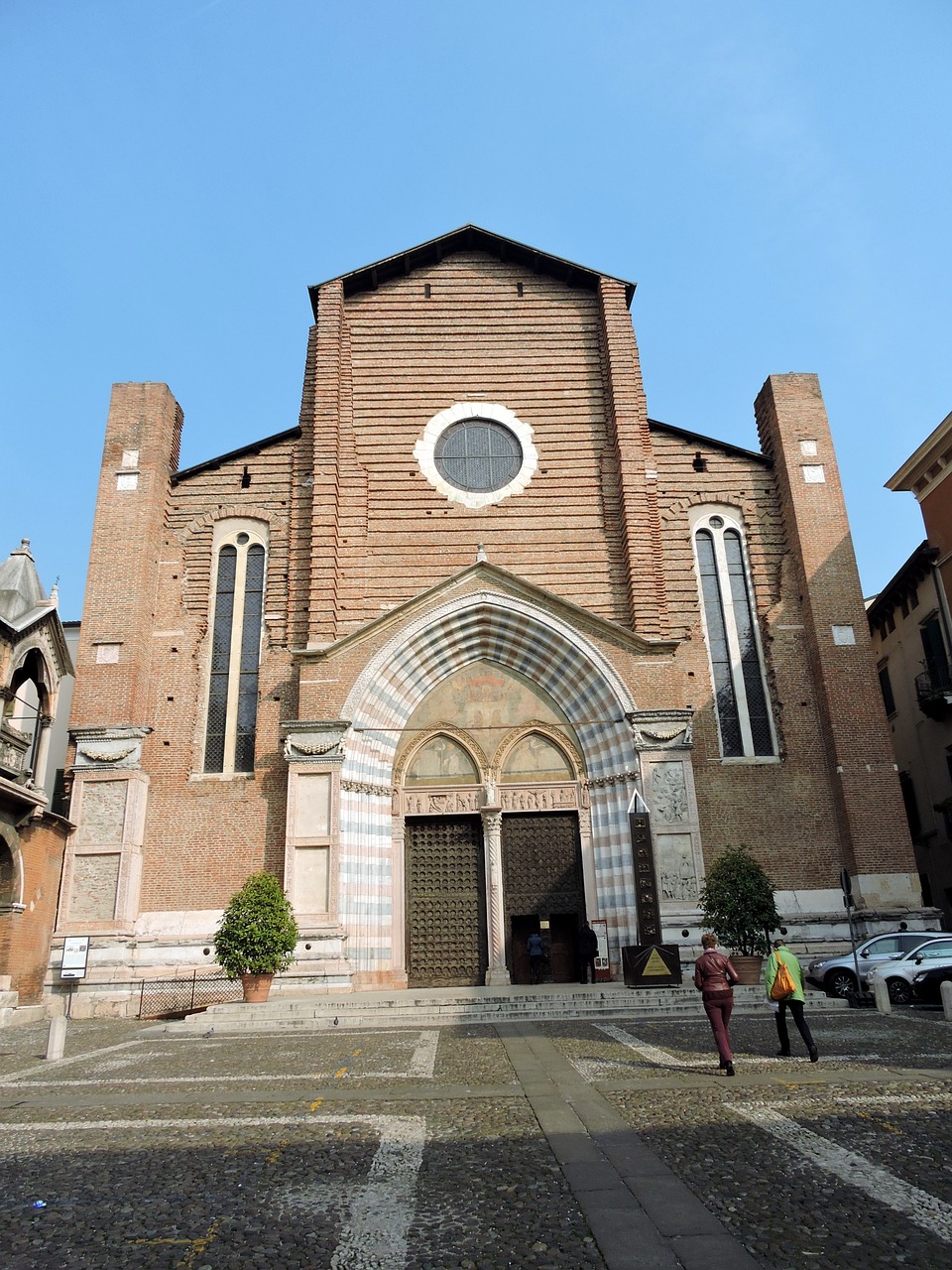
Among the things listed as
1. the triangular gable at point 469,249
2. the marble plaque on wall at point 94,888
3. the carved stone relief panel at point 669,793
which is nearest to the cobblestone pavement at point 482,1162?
the carved stone relief panel at point 669,793

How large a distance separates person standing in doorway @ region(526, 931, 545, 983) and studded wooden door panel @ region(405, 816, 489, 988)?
0.95 meters

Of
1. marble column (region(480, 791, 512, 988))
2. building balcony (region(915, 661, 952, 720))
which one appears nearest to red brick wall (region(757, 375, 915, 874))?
building balcony (region(915, 661, 952, 720))

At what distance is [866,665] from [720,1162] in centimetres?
1607

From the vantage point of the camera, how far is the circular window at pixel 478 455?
21703mm

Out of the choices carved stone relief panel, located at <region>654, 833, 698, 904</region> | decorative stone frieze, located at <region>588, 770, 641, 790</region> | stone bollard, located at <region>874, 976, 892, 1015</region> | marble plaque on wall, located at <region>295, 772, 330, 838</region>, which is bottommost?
stone bollard, located at <region>874, 976, 892, 1015</region>

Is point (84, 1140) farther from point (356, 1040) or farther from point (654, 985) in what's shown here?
point (654, 985)

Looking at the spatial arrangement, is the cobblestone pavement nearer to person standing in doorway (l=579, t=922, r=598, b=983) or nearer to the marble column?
person standing in doorway (l=579, t=922, r=598, b=983)

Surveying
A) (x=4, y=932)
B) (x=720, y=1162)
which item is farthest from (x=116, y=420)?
(x=720, y=1162)

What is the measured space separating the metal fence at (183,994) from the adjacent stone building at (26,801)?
6.38 feet

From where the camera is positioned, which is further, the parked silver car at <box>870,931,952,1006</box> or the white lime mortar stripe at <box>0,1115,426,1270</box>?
the parked silver car at <box>870,931,952,1006</box>

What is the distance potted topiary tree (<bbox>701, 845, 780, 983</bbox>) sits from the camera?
Result: 51.0 feet

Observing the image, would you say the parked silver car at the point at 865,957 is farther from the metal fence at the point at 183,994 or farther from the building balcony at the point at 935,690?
the metal fence at the point at 183,994

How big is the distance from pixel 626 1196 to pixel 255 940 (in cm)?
1196

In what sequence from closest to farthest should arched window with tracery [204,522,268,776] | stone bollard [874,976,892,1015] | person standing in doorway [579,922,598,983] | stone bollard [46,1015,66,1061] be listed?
1. stone bollard [46,1015,66,1061]
2. stone bollard [874,976,892,1015]
3. person standing in doorway [579,922,598,983]
4. arched window with tracery [204,522,268,776]
